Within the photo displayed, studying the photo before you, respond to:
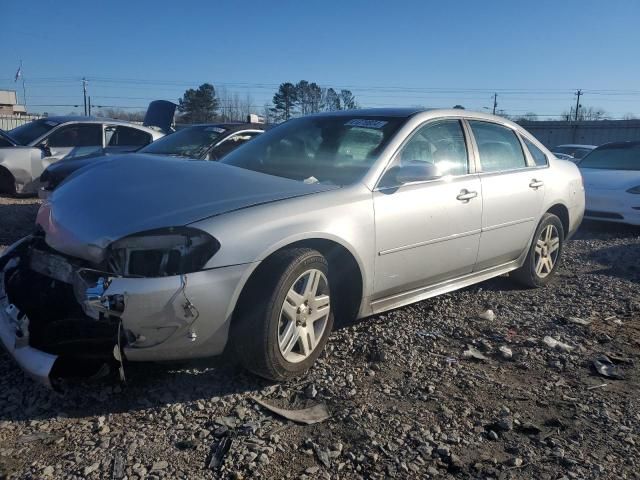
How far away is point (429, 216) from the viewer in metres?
3.85

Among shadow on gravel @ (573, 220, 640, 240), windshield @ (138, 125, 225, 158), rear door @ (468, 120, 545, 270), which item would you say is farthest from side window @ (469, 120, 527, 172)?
windshield @ (138, 125, 225, 158)

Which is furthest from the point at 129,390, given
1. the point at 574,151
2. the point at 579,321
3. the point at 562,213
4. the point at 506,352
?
the point at 574,151

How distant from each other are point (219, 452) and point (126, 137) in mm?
8701

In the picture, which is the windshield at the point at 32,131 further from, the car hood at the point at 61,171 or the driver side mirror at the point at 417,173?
the driver side mirror at the point at 417,173

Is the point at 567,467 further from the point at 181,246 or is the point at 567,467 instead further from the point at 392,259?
the point at 181,246

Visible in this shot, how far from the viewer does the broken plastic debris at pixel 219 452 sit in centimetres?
238

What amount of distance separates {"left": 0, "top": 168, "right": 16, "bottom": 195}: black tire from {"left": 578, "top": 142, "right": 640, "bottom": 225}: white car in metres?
9.01

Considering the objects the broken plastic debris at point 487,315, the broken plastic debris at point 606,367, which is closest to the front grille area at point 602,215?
the broken plastic debris at point 487,315

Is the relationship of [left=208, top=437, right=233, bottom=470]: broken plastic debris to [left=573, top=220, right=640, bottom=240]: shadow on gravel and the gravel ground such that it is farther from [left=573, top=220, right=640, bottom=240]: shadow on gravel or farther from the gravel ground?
[left=573, top=220, right=640, bottom=240]: shadow on gravel

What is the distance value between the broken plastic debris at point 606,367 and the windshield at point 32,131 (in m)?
9.16

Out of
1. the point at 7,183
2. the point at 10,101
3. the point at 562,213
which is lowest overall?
the point at 7,183

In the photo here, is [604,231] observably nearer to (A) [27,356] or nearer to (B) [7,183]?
(A) [27,356]

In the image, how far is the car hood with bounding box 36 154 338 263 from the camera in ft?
9.25

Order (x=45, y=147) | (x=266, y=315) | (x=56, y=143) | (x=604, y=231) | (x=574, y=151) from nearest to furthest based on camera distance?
(x=266, y=315)
(x=604, y=231)
(x=45, y=147)
(x=56, y=143)
(x=574, y=151)
